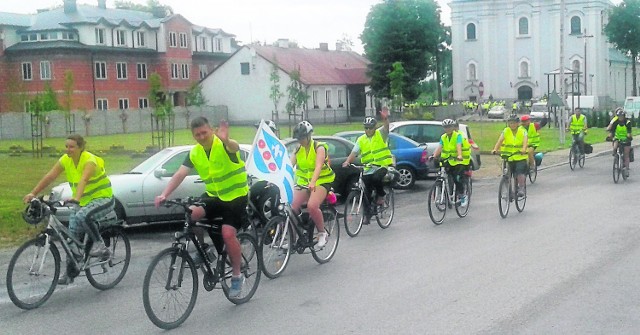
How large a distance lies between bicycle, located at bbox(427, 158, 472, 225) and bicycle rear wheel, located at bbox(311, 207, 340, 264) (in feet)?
12.3

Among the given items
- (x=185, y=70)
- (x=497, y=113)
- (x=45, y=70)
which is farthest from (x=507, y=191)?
(x=185, y=70)

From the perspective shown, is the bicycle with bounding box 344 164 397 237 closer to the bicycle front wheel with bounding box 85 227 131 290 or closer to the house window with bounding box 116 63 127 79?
the bicycle front wheel with bounding box 85 227 131 290

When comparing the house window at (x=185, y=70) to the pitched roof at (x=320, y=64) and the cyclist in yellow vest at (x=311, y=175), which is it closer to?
the pitched roof at (x=320, y=64)

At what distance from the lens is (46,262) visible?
30.1 feet

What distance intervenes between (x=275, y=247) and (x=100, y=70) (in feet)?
212

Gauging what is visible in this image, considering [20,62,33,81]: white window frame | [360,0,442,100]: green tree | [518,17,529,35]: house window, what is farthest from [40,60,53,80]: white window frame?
[518,17,529,35]: house window

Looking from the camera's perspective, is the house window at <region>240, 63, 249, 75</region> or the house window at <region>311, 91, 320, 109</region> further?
the house window at <region>311, 91, 320, 109</region>

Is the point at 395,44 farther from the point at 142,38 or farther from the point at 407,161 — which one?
the point at 407,161

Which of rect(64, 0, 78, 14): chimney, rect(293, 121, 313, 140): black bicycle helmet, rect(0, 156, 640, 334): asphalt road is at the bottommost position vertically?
rect(0, 156, 640, 334): asphalt road

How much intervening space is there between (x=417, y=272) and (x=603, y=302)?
8.00 feet

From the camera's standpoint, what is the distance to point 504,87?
313ft

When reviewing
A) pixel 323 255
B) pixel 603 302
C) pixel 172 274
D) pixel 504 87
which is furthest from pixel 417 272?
pixel 504 87

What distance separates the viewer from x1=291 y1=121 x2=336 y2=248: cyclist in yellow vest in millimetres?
10938

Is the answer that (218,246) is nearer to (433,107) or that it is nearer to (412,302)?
(412,302)
